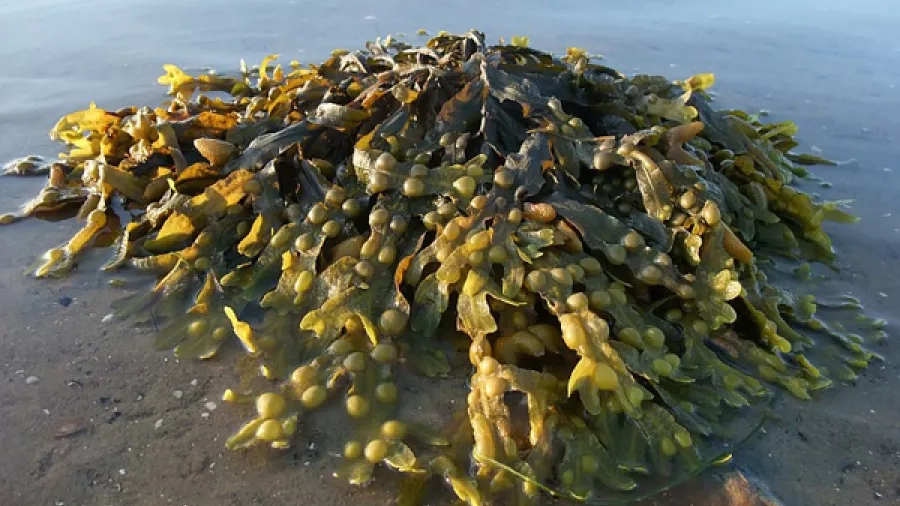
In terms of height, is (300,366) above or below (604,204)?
below

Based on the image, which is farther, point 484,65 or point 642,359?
point 484,65

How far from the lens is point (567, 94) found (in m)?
2.01

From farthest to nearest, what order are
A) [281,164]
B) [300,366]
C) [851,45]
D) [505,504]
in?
[851,45]
[281,164]
[300,366]
[505,504]

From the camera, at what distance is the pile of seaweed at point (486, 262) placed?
1309 mm

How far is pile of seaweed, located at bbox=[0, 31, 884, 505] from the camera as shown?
131 cm

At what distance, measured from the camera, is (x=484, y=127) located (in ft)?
5.82

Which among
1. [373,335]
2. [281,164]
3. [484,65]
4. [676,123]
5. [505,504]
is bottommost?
[505,504]

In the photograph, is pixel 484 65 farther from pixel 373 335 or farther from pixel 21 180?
pixel 21 180

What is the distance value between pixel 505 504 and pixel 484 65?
1162 millimetres

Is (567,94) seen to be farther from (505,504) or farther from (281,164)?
(505,504)

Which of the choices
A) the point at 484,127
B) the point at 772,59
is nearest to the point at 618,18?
the point at 772,59

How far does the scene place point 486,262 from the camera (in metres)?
1.47

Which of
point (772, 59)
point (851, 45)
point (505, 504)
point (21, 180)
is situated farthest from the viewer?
point (851, 45)

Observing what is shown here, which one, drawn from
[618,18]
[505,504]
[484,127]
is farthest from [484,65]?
[618,18]
